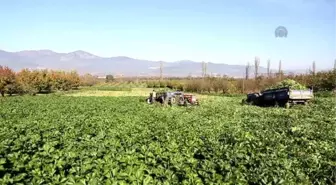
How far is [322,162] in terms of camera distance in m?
10.5

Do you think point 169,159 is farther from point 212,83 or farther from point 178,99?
point 212,83

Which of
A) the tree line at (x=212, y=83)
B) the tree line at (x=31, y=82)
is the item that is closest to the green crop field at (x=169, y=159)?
the tree line at (x=212, y=83)

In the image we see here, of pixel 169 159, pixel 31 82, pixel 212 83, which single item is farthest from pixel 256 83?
pixel 169 159

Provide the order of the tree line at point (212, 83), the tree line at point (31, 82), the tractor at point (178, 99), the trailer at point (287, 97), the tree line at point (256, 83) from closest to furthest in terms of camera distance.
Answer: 1. the trailer at point (287, 97)
2. the tractor at point (178, 99)
3. the tree line at point (256, 83)
4. the tree line at point (212, 83)
5. the tree line at point (31, 82)

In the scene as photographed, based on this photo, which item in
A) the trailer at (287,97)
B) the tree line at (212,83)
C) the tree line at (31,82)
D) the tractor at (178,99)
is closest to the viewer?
the trailer at (287,97)

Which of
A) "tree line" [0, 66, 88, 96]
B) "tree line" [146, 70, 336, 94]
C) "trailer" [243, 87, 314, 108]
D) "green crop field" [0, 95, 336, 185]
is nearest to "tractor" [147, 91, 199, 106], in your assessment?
"trailer" [243, 87, 314, 108]

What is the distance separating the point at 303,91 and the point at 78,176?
26035 mm

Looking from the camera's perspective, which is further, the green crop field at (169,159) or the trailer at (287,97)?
the trailer at (287,97)

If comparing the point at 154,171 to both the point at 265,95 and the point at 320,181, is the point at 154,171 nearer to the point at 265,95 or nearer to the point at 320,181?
the point at 320,181

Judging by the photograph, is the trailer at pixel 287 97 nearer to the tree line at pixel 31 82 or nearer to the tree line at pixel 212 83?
the tree line at pixel 212 83

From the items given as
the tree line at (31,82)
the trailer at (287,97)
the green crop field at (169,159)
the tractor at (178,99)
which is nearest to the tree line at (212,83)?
the tree line at (31,82)

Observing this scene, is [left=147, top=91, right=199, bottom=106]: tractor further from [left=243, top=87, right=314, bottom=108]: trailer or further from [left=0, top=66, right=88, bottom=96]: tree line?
[left=0, top=66, right=88, bottom=96]: tree line

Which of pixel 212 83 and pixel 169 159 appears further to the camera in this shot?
pixel 212 83

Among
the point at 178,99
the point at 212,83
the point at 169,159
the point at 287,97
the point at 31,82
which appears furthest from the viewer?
the point at 31,82
